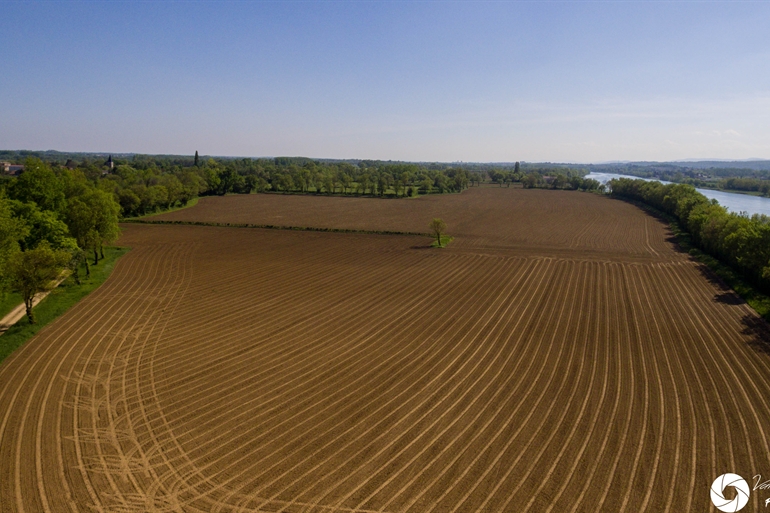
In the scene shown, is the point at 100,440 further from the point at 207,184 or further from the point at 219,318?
the point at 207,184

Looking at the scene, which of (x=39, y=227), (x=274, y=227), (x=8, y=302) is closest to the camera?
(x=8, y=302)

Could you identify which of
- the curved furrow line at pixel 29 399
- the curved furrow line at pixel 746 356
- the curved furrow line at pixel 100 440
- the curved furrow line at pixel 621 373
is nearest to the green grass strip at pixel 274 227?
the curved furrow line at pixel 621 373

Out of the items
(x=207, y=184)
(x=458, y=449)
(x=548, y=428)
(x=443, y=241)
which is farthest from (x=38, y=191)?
(x=207, y=184)

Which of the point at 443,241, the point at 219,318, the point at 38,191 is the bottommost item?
the point at 219,318

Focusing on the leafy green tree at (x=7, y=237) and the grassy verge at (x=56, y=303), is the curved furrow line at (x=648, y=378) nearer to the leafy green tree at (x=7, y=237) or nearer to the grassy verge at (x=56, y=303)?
the grassy verge at (x=56, y=303)

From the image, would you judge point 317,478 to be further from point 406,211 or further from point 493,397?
point 406,211

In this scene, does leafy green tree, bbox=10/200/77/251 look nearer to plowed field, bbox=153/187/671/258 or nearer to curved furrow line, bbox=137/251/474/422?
curved furrow line, bbox=137/251/474/422

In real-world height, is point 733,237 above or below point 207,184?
below
